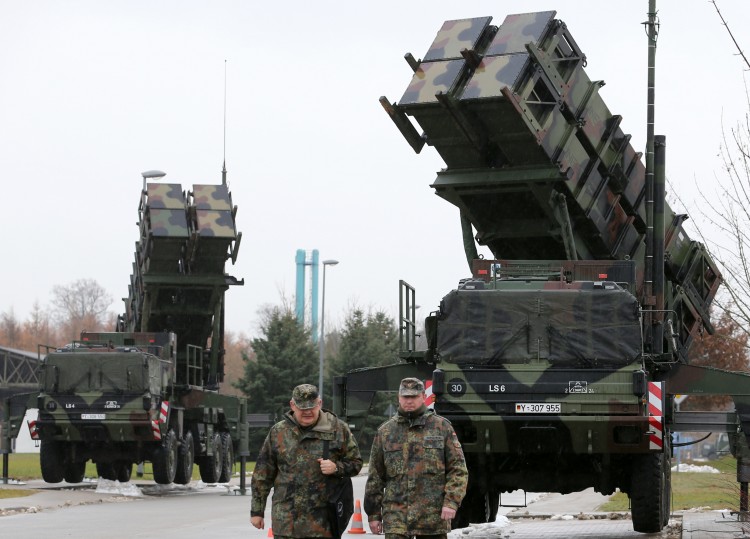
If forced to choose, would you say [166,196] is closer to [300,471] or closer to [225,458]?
[225,458]

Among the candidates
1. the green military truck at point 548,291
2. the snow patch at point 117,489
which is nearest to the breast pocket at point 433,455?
the green military truck at point 548,291

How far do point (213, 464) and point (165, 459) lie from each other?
3.84m

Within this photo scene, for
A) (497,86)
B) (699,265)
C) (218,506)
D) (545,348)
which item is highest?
(497,86)

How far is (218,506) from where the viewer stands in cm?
2198

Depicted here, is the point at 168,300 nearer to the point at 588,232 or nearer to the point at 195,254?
the point at 195,254

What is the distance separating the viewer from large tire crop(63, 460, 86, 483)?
2702 cm

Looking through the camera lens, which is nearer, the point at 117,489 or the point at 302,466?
the point at 302,466

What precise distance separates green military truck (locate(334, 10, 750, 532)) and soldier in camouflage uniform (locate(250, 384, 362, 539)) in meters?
5.01

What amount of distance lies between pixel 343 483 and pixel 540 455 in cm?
553

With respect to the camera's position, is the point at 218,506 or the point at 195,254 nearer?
the point at 218,506

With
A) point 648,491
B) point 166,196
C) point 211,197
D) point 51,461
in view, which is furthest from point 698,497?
point 648,491

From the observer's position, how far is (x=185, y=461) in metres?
27.8

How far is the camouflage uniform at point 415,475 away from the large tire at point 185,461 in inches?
761

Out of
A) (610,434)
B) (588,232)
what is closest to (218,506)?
(588,232)
